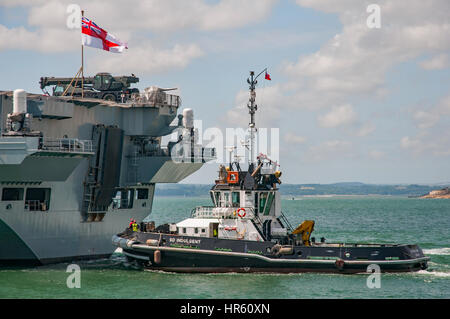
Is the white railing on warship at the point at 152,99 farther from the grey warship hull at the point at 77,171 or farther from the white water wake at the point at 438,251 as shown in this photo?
the white water wake at the point at 438,251

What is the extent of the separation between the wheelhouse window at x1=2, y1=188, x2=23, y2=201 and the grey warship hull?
0.05 m

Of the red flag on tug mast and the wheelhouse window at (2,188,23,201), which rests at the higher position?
the red flag on tug mast

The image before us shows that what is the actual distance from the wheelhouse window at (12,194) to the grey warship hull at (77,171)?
0.05 meters

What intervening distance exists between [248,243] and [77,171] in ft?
36.6

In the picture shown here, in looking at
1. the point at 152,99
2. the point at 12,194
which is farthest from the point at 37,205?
the point at 152,99

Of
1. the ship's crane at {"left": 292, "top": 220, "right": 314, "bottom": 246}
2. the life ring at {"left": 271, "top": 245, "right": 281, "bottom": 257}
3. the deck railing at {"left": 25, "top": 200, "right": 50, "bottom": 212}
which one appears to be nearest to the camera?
the life ring at {"left": 271, "top": 245, "right": 281, "bottom": 257}

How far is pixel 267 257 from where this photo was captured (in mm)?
32250

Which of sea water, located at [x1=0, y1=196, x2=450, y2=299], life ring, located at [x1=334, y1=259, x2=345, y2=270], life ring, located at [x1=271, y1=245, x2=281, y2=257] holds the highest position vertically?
life ring, located at [x1=271, y1=245, x2=281, y2=257]

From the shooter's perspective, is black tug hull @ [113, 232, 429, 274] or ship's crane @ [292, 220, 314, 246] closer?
black tug hull @ [113, 232, 429, 274]

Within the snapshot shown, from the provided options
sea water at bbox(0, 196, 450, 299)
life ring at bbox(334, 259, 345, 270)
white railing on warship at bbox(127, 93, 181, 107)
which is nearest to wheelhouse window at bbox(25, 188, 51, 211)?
sea water at bbox(0, 196, 450, 299)

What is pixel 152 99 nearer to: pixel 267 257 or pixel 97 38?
pixel 97 38

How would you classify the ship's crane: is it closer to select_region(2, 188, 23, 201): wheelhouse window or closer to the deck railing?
the deck railing

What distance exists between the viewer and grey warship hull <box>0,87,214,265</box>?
33875mm

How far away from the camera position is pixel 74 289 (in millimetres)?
29172
